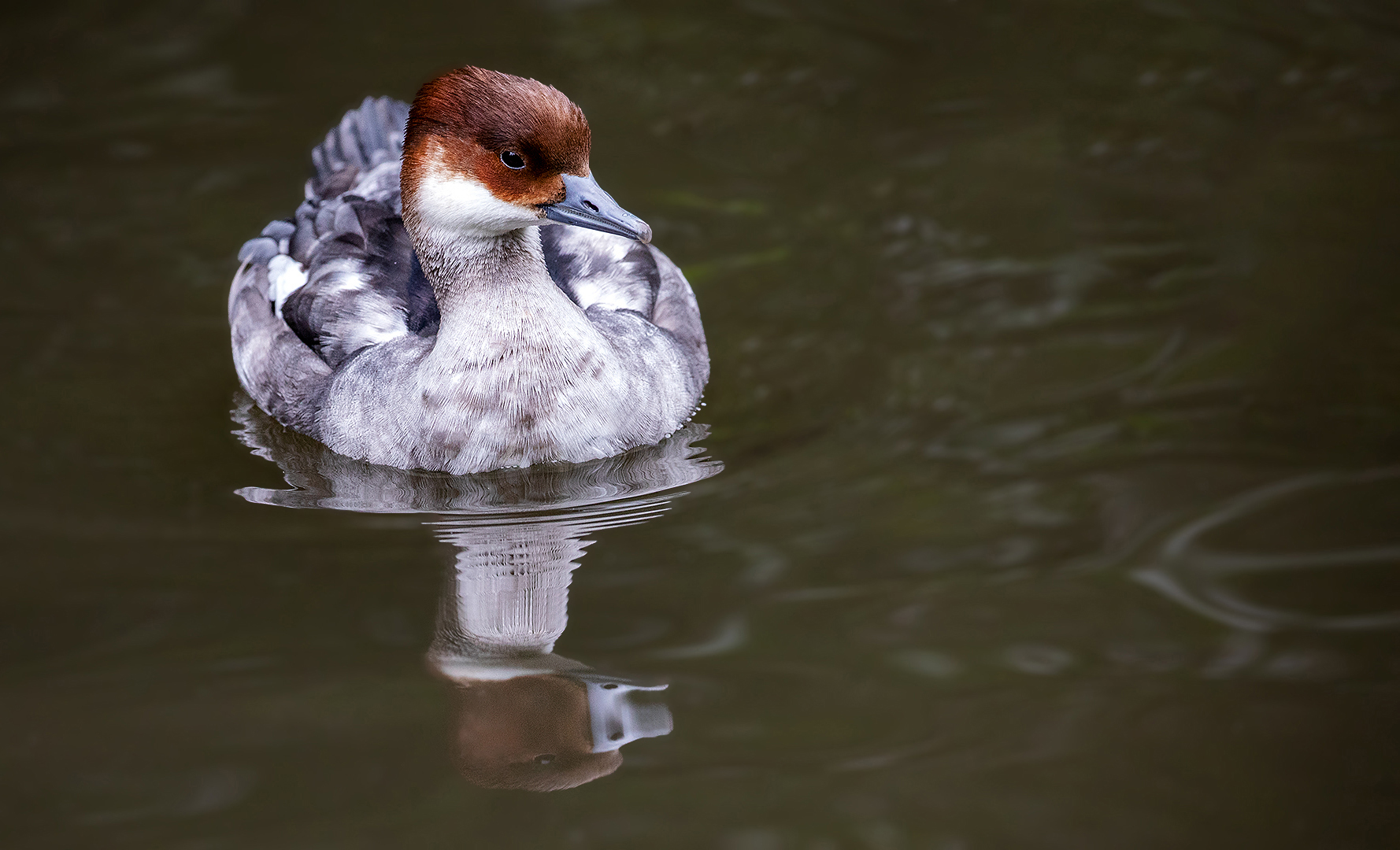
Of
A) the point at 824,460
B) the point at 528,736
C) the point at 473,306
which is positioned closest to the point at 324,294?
the point at 473,306

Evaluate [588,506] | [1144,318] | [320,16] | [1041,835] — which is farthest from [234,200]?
[1041,835]

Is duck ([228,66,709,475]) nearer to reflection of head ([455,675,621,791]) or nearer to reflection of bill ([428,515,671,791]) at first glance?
reflection of bill ([428,515,671,791])

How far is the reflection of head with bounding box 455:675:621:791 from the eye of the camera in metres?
4.18

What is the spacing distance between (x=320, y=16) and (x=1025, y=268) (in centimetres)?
490

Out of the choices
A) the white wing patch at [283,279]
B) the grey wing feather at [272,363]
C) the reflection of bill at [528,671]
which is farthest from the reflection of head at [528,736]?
the white wing patch at [283,279]

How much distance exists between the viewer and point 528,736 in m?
4.34

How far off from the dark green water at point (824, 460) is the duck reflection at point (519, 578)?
41mm

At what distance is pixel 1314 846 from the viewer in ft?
12.6

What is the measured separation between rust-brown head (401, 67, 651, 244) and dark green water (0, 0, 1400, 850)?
Result: 105cm

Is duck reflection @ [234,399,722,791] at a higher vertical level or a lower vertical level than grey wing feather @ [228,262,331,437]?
lower

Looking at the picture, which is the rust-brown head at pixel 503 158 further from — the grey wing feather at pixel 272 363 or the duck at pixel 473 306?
the grey wing feather at pixel 272 363

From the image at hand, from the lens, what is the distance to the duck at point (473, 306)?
5184mm

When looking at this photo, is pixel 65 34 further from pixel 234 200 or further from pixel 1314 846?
pixel 1314 846

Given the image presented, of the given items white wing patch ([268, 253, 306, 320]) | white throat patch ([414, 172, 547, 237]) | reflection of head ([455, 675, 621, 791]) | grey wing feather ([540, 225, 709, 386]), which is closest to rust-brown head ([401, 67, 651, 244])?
white throat patch ([414, 172, 547, 237])
